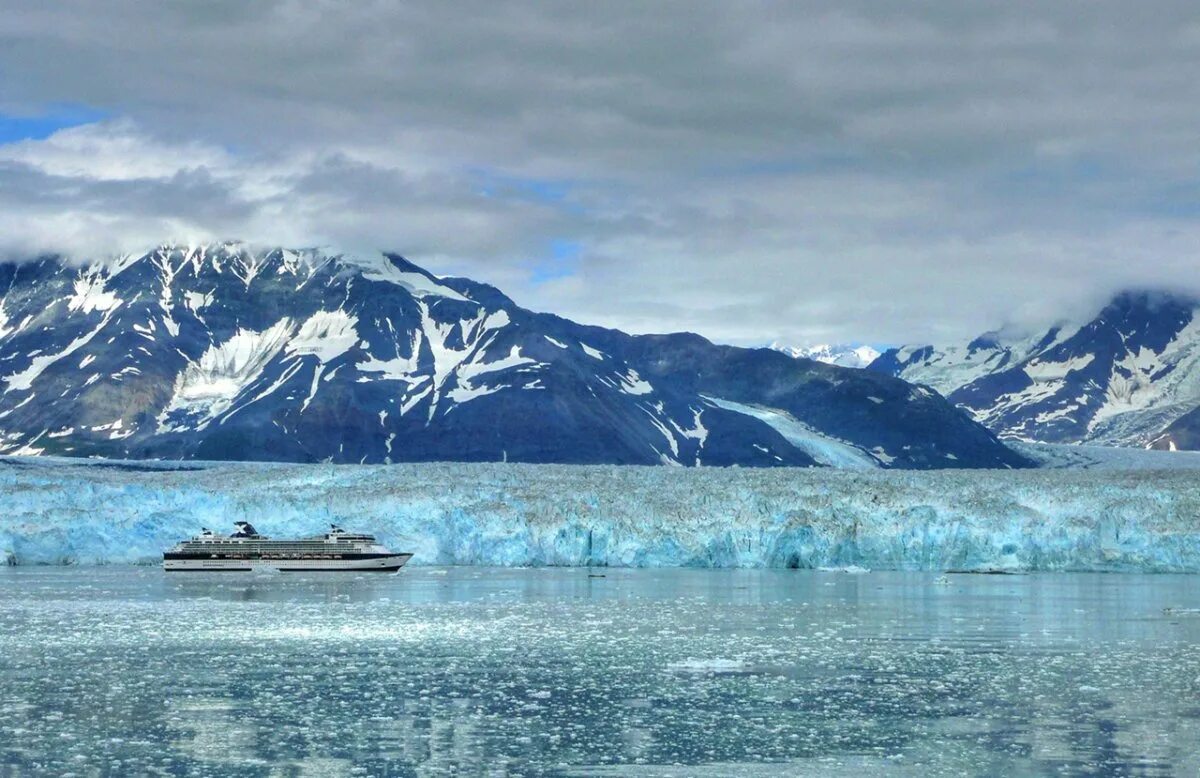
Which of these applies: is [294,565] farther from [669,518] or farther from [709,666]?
[709,666]

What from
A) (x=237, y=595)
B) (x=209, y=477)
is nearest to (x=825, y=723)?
(x=237, y=595)

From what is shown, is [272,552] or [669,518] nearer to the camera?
[669,518]

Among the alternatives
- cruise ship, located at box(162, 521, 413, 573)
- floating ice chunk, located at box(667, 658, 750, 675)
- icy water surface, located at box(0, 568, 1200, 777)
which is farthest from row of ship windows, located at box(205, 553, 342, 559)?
floating ice chunk, located at box(667, 658, 750, 675)

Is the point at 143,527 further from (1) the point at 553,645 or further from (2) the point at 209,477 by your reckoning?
(1) the point at 553,645

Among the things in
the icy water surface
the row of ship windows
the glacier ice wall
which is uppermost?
the glacier ice wall

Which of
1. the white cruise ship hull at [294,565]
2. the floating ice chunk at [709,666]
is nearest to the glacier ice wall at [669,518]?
the white cruise ship hull at [294,565]

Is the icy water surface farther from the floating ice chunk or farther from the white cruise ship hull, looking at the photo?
the white cruise ship hull

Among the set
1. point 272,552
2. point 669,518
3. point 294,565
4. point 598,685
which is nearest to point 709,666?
point 598,685
